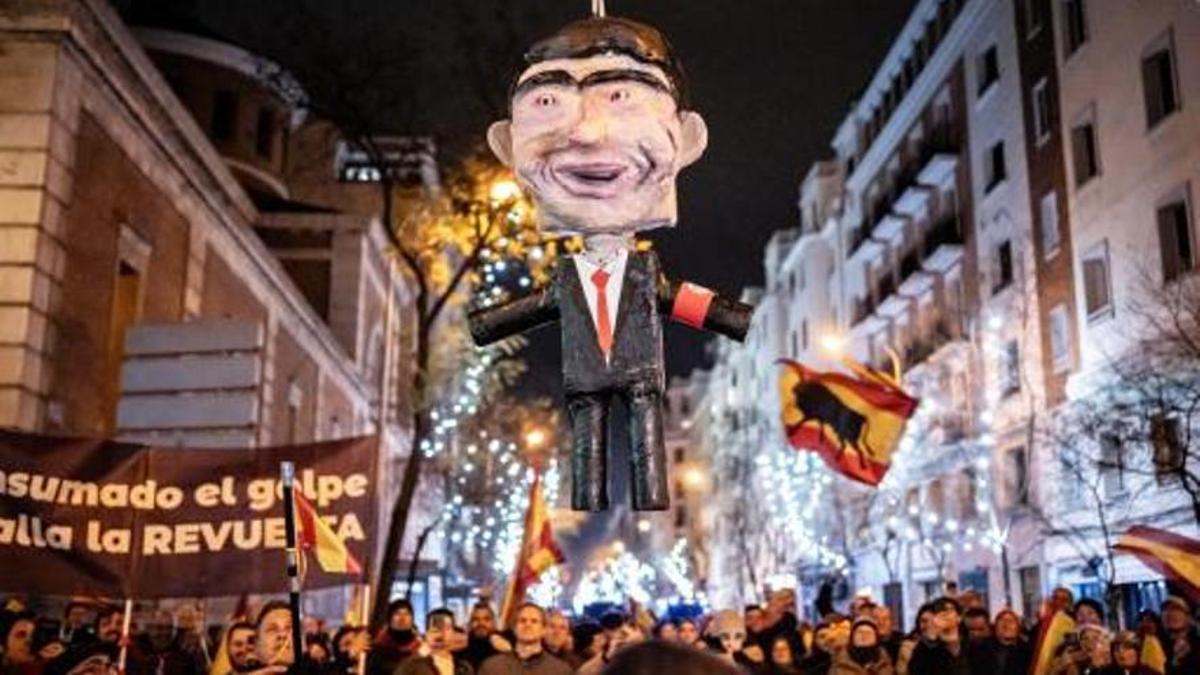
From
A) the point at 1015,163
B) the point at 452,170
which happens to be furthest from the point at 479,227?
the point at 1015,163

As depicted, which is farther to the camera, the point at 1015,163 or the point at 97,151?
the point at 1015,163

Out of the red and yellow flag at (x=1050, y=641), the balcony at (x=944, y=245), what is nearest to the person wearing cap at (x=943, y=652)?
the red and yellow flag at (x=1050, y=641)

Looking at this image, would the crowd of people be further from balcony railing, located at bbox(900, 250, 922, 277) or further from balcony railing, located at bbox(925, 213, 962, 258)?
balcony railing, located at bbox(900, 250, 922, 277)

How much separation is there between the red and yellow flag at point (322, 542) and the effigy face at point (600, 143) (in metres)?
4.17

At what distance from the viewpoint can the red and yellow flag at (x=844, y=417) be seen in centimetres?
1325

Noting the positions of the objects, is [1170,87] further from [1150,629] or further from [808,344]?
[808,344]

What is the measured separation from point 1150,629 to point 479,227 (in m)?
12.6

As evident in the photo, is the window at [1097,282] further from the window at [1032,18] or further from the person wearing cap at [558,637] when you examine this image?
the person wearing cap at [558,637]

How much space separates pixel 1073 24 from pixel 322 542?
2668 cm

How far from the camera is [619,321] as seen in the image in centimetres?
527

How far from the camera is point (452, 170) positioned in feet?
71.5

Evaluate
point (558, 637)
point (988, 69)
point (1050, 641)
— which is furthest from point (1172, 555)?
point (988, 69)

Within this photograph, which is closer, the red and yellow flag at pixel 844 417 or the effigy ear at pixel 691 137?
the effigy ear at pixel 691 137

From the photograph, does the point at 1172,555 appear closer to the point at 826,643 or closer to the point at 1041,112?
the point at 826,643
